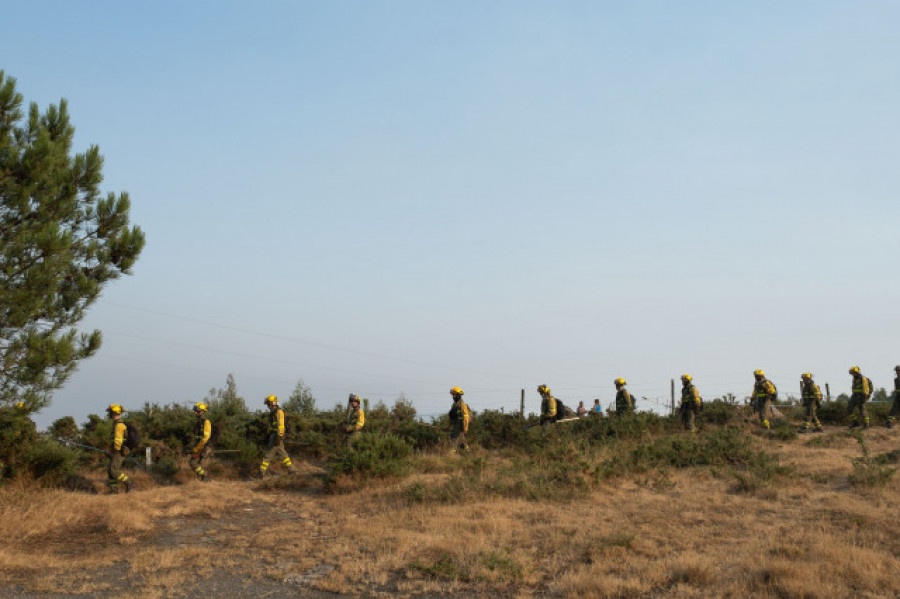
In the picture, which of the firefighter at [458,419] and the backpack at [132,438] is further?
the firefighter at [458,419]

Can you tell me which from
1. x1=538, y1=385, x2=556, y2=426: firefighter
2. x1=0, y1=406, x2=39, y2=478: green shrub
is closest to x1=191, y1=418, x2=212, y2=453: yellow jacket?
x1=0, y1=406, x2=39, y2=478: green shrub

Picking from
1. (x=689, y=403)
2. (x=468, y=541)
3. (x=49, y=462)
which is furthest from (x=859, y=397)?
(x=49, y=462)

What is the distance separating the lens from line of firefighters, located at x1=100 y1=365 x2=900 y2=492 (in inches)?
511

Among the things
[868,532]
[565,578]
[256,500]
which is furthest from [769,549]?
[256,500]

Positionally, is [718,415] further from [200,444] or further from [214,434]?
[200,444]

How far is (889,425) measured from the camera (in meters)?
19.3

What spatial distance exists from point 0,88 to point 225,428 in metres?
9.45

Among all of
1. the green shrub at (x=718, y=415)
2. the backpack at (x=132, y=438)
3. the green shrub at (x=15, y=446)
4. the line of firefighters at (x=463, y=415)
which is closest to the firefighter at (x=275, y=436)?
the line of firefighters at (x=463, y=415)

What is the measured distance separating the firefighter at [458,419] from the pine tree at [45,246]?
27.2 ft

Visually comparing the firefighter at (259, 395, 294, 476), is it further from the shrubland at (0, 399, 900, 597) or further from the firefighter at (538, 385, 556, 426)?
the firefighter at (538, 385, 556, 426)

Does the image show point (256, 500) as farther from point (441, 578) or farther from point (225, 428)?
point (441, 578)

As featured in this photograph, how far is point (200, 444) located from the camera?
14.2 metres

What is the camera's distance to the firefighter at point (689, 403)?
59.3 ft

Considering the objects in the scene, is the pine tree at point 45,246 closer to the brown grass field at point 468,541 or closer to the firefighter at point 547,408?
the brown grass field at point 468,541
